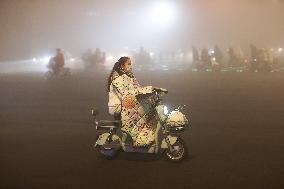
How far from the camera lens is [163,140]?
858 centimetres

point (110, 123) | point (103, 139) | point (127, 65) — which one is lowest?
point (103, 139)

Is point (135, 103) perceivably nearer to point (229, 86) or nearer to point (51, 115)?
point (51, 115)

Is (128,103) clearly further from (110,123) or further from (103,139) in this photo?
(103,139)

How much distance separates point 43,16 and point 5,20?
5.49m

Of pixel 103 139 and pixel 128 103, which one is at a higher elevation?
pixel 128 103

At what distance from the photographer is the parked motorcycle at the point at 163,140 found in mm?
8312

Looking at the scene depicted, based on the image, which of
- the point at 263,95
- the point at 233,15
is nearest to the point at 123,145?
the point at 263,95

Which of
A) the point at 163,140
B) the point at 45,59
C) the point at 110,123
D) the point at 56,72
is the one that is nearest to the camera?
the point at 163,140

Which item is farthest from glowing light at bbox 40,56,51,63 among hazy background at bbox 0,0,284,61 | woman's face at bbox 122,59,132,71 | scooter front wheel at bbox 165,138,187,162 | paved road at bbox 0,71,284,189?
scooter front wheel at bbox 165,138,187,162

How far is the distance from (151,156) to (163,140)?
50 centimetres

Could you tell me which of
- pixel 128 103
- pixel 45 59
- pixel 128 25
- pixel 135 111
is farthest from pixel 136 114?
pixel 128 25

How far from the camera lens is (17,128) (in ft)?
40.8

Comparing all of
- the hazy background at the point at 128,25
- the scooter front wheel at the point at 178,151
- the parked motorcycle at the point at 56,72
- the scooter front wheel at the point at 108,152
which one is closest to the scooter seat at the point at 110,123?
the scooter front wheel at the point at 108,152

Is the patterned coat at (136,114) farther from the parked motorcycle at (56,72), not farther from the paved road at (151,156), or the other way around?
the parked motorcycle at (56,72)
